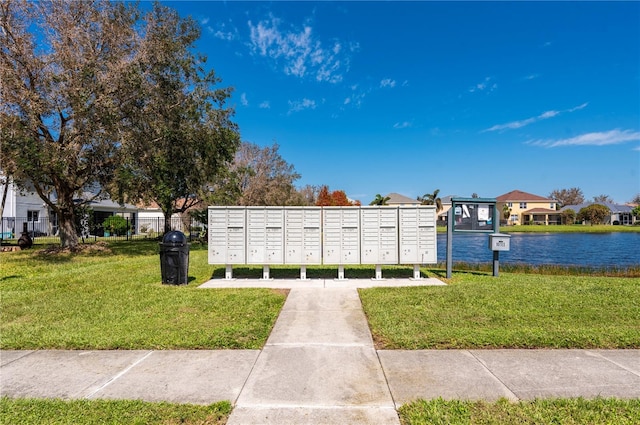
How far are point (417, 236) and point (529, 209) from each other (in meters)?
70.3

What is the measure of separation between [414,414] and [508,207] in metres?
73.5

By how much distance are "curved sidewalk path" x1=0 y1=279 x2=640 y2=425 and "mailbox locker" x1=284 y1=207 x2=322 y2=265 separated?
13.0 ft

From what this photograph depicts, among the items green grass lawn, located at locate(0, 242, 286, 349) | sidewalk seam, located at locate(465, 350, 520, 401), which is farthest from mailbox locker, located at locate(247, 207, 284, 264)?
sidewalk seam, located at locate(465, 350, 520, 401)

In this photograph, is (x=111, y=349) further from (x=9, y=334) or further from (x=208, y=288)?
(x=208, y=288)

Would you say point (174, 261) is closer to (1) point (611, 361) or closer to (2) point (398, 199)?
(1) point (611, 361)

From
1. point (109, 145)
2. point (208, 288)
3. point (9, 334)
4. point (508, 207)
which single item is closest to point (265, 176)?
point (109, 145)

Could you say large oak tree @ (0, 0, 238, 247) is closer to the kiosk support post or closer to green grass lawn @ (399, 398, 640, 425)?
the kiosk support post

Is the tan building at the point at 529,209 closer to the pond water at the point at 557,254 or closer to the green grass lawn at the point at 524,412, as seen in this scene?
the pond water at the point at 557,254

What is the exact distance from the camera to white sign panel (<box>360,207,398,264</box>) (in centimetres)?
859

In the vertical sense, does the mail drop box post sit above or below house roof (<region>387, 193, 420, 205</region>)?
below

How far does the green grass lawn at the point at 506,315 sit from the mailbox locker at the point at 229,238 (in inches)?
133

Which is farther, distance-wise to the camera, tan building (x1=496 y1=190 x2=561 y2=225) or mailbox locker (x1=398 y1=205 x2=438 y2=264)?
tan building (x1=496 y1=190 x2=561 y2=225)

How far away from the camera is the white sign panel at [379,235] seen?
859cm

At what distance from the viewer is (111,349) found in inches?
171
